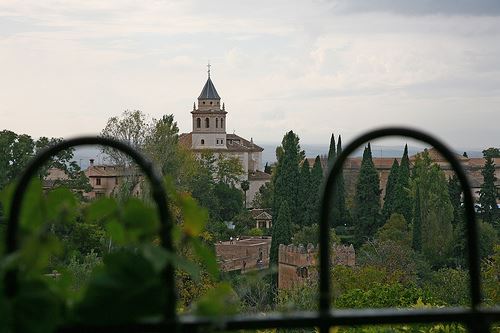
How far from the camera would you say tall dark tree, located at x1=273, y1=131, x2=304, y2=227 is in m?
34.8

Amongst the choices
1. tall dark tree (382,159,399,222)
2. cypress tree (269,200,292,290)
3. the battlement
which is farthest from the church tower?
the battlement

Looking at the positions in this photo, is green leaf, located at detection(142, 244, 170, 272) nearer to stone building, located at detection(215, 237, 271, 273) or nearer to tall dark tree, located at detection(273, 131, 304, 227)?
stone building, located at detection(215, 237, 271, 273)

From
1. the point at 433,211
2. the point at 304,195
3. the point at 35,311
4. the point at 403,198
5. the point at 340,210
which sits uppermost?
the point at 304,195

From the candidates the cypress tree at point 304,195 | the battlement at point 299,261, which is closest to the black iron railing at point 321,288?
the battlement at point 299,261

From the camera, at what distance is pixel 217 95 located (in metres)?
59.3

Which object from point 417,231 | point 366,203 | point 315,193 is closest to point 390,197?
point 366,203

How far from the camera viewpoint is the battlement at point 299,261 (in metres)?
23.4

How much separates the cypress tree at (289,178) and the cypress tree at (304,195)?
0.50ft

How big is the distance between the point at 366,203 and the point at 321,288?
33254mm

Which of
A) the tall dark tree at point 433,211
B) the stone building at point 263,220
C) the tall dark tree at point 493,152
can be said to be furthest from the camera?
the tall dark tree at point 493,152

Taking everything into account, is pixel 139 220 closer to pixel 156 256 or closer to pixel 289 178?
pixel 156 256

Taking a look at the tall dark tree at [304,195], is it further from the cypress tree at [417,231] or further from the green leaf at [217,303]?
the green leaf at [217,303]

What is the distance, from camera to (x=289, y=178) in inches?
1385

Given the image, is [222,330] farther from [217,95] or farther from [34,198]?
[217,95]
